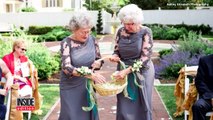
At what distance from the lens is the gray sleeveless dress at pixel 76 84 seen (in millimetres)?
4801

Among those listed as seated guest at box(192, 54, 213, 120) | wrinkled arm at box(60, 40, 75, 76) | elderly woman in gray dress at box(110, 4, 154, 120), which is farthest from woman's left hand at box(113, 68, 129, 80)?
seated guest at box(192, 54, 213, 120)

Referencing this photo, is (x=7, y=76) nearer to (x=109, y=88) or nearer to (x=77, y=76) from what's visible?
(x=77, y=76)

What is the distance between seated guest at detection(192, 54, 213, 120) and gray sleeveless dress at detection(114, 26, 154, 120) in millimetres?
606

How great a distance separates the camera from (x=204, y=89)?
521cm

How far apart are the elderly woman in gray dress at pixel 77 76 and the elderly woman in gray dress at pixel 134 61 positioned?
1.43ft

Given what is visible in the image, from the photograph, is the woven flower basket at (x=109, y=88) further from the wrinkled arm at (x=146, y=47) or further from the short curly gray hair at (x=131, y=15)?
the short curly gray hair at (x=131, y=15)

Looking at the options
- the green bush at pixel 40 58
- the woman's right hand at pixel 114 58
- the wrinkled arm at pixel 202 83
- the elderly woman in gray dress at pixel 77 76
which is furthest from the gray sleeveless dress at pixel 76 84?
the green bush at pixel 40 58

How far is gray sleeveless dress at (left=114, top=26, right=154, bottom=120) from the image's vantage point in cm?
518

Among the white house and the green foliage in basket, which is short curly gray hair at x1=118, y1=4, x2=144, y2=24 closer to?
the green foliage in basket

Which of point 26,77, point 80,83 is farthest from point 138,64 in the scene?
point 26,77

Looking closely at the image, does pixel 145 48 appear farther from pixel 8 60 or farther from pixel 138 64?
pixel 8 60

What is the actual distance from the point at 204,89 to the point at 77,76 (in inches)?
63.9

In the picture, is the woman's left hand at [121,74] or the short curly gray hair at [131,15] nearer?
the short curly gray hair at [131,15]

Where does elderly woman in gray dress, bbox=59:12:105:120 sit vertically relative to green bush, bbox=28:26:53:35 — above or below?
above
